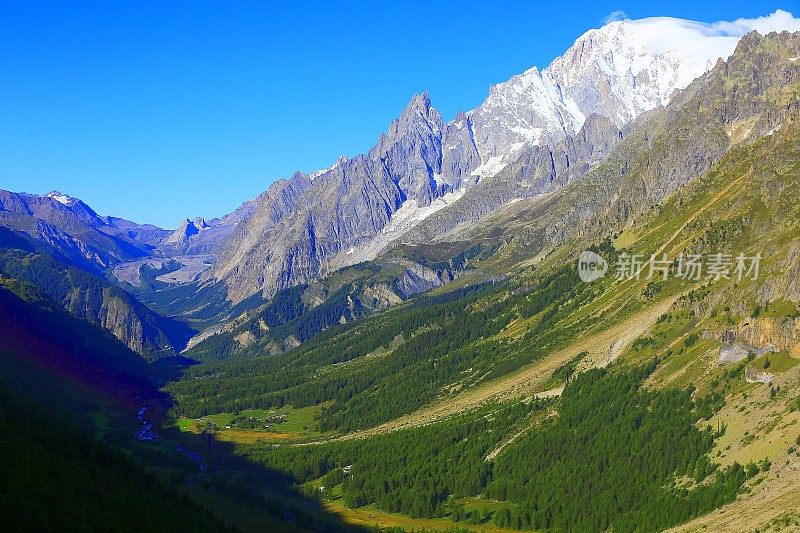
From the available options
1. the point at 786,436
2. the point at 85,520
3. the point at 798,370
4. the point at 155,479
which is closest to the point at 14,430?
the point at 155,479

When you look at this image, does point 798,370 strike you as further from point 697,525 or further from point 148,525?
point 148,525

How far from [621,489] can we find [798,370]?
4626 cm

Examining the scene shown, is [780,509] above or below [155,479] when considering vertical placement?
below

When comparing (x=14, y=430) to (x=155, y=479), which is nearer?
(x=14, y=430)

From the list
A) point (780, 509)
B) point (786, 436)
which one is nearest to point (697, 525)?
point (780, 509)

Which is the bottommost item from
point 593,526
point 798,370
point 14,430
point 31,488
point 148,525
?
point 593,526

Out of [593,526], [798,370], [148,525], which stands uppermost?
Result: [148,525]

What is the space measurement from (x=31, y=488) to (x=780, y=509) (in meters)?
121

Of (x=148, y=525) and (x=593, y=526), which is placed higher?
(x=148, y=525)

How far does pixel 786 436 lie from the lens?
6718 inches

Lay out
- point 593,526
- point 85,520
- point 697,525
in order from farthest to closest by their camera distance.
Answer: point 593,526, point 697,525, point 85,520

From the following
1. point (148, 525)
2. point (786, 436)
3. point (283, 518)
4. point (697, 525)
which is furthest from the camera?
point (283, 518)

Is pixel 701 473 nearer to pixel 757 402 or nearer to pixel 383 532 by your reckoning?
pixel 757 402

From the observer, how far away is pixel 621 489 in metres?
192
